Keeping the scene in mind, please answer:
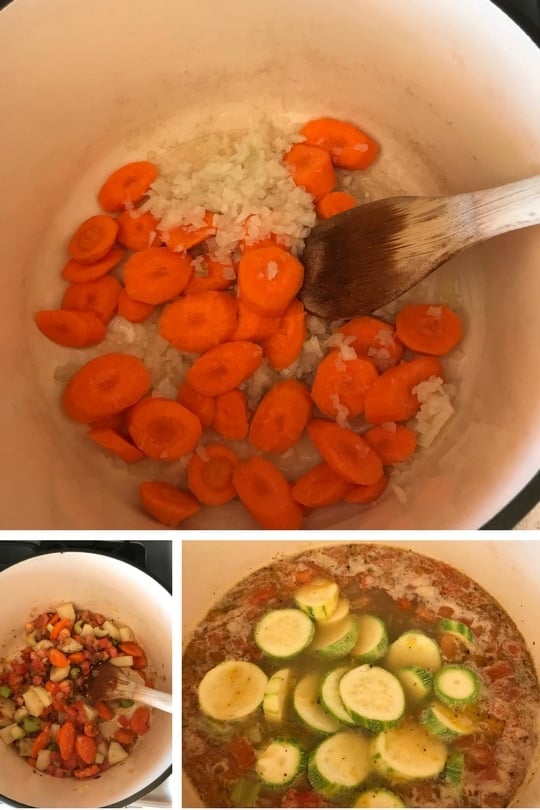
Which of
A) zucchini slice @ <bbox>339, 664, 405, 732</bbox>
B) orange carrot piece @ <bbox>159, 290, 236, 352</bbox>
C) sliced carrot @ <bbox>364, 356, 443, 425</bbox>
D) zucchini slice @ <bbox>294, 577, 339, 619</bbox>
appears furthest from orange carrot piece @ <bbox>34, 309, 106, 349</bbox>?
zucchini slice @ <bbox>339, 664, 405, 732</bbox>

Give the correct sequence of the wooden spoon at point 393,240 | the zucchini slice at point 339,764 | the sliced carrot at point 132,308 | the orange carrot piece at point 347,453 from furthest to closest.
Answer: the sliced carrot at point 132,308 < the orange carrot piece at point 347,453 < the wooden spoon at point 393,240 < the zucchini slice at point 339,764

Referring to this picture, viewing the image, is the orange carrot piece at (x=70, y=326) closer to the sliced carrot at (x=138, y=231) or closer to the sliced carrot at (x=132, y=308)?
the sliced carrot at (x=132, y=308)

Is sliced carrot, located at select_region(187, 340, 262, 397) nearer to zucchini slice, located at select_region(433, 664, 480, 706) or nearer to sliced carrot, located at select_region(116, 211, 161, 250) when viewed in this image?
sliced carrot, located at select_region(116, 211, 161, 250)

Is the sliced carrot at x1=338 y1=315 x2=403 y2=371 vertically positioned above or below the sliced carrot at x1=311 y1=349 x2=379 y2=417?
above

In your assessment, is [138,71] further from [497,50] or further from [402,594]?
[402,594]

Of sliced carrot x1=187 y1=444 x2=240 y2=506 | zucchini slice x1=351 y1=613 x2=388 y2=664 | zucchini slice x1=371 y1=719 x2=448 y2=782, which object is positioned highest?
sliced carrot x1=187 y1=444 x2=240 y2=506

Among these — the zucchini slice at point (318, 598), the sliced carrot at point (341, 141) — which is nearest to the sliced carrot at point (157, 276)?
the sliced carrot at point (341, 141)
